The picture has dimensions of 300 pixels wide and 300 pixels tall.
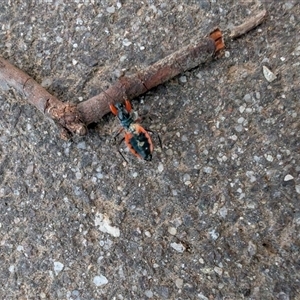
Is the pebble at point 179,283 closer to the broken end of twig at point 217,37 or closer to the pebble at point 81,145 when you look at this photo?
the pebble at point 81,145

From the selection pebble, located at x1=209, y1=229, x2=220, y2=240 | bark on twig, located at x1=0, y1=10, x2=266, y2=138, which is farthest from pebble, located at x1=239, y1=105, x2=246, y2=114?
pebble, located at x1=209, y1=229, x2=220, y2=240

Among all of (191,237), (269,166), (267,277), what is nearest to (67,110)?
(191,237)

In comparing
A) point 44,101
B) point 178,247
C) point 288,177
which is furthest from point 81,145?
point 288,177

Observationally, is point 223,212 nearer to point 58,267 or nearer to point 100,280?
point 100,280

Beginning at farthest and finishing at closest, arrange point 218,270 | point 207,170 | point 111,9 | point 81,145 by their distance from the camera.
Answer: point 111,9 < point 81,145 < point 207,170 < point 218,270

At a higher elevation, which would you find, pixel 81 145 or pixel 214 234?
pixel 81 145
